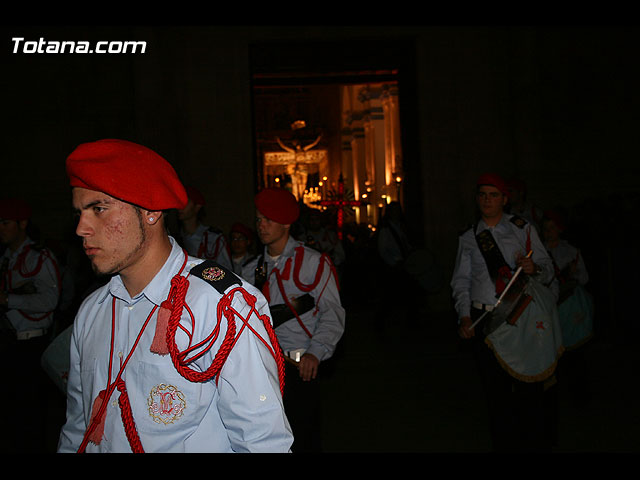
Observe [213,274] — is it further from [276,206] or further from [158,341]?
[276,206]

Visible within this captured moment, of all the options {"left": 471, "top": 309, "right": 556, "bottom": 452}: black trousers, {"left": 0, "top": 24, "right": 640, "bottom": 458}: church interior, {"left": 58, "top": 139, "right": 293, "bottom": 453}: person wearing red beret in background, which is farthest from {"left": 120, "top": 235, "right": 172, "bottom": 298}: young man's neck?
{"left": 0, "top": 24, "right": 640, "bottom": 458}: church interior

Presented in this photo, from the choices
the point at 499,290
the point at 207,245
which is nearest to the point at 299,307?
the point at 499,290

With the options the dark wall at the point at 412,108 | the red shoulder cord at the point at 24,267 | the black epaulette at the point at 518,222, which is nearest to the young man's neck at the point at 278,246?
the black epaulette at the point at 518,222

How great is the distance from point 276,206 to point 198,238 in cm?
368

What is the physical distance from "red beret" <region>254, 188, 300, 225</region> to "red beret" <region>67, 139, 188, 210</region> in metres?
2.33

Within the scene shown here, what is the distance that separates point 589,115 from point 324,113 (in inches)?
857

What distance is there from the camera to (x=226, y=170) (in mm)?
11945

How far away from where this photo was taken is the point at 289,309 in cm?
432

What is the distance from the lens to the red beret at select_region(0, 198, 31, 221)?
Answer: 553 cm

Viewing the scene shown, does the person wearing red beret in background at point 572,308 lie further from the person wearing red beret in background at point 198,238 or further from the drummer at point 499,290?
the person wearing red beret in background at point 198,238

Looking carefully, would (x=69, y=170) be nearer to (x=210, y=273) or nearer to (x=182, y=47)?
(x=210, y=273)

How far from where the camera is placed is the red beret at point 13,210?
218 inches

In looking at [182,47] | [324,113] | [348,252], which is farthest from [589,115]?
[324,113]

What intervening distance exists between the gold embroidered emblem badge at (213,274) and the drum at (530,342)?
316 centimetres
